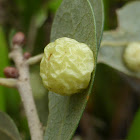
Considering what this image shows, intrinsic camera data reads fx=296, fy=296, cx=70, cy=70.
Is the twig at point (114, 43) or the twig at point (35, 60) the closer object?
the twig at point (35, 60)

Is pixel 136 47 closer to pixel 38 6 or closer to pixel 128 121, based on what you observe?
pixel 128 121

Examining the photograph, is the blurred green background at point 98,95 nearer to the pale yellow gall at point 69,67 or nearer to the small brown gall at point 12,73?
the small brown gall at point 12,73

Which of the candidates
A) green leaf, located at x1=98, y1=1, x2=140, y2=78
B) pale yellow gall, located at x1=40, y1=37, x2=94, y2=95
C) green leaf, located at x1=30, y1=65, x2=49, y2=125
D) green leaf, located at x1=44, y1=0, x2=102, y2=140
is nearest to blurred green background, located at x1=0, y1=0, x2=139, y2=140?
green leaf, located at x1=30, y1=65, x2=49, y2=125

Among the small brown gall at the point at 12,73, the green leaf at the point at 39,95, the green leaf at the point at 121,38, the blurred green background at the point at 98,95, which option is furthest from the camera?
the blurred green background at the point at 98,95

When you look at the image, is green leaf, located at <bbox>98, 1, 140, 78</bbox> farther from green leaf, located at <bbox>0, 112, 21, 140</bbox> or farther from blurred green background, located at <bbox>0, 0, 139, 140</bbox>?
green leaf, located at <bbox>0, 112, 21, 140</bbox>

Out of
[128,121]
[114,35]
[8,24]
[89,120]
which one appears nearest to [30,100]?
[114,35]

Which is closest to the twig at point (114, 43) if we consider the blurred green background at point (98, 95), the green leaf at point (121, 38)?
the green leaf at point (121, 38)
